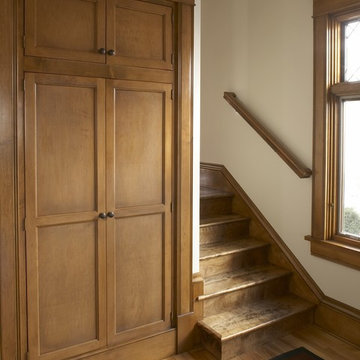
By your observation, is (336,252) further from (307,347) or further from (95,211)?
(95,211)

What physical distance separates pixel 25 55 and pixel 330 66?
200cm

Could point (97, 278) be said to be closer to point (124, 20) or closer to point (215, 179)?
point (124, 20)

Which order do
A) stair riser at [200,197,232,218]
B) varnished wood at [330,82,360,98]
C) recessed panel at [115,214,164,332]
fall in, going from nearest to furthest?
1. recessed panel at [115,214,164,332]
2. varnished wood at [330,82,360,98]
3. stair riser at [200,197,232,218]

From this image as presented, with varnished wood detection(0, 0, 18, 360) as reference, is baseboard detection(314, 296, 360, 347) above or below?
below

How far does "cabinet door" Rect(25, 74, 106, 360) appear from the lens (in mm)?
2105

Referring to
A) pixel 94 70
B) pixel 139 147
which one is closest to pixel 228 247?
pixel 139 147

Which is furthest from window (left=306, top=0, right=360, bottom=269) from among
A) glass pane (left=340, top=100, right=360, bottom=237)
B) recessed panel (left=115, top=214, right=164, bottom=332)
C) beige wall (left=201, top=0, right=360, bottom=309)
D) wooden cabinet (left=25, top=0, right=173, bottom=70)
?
recessed panel (left=115, top=214, right=164, bottom=332)

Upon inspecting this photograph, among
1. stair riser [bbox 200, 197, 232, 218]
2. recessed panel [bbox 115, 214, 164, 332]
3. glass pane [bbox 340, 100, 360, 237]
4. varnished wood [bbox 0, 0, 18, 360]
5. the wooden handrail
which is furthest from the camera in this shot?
stair riser [bbox 200, 197, 232, 218]

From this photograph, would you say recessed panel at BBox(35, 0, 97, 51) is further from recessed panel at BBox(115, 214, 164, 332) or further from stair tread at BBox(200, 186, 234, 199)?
stair tread at BBox(200, 186, 234, 199)

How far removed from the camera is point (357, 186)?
2.80 meters

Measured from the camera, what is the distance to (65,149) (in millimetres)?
2174

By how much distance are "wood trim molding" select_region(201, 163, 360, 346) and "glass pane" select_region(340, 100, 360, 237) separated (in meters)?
0.49

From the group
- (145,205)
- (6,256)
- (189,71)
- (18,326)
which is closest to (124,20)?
(189,71)

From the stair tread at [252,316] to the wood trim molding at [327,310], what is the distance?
10 centimetres
